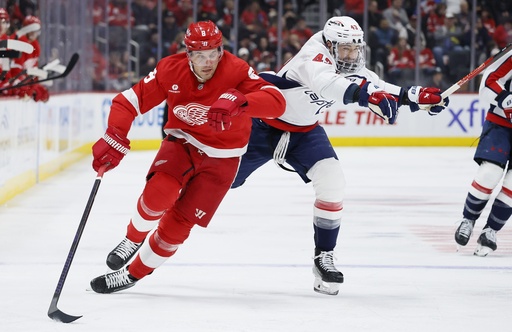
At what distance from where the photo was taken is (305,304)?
3.87 meters

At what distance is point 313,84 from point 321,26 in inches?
389

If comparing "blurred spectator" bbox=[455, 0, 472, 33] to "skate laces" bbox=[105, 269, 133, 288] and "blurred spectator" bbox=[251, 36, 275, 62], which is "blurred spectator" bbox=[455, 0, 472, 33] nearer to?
"blurred spectator" bbox=[251, 36, 275, 62]

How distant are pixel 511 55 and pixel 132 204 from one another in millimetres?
3147

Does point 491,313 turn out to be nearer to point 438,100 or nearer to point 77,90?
point 438,100

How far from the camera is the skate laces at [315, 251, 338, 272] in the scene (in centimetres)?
412

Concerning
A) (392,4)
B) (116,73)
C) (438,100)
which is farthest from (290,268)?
(392,4)

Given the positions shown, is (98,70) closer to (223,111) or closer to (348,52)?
(348,52)

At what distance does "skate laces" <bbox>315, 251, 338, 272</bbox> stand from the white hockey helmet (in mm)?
756

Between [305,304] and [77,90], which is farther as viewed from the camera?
[77,90]

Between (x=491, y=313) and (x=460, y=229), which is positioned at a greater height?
(x=491, y=313)

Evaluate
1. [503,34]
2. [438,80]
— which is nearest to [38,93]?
[438,80]

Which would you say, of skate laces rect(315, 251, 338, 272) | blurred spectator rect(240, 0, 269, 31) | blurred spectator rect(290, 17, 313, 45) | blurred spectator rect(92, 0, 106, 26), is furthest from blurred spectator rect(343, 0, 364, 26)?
skate laces rect(315, 251, 338, 272)

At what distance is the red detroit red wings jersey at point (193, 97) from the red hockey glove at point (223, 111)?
7.6 inches

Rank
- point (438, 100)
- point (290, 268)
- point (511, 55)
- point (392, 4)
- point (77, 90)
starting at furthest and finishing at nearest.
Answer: point (392, 4), point (77, 90), point (511, 55), point (290, 268), point (438, 100)
